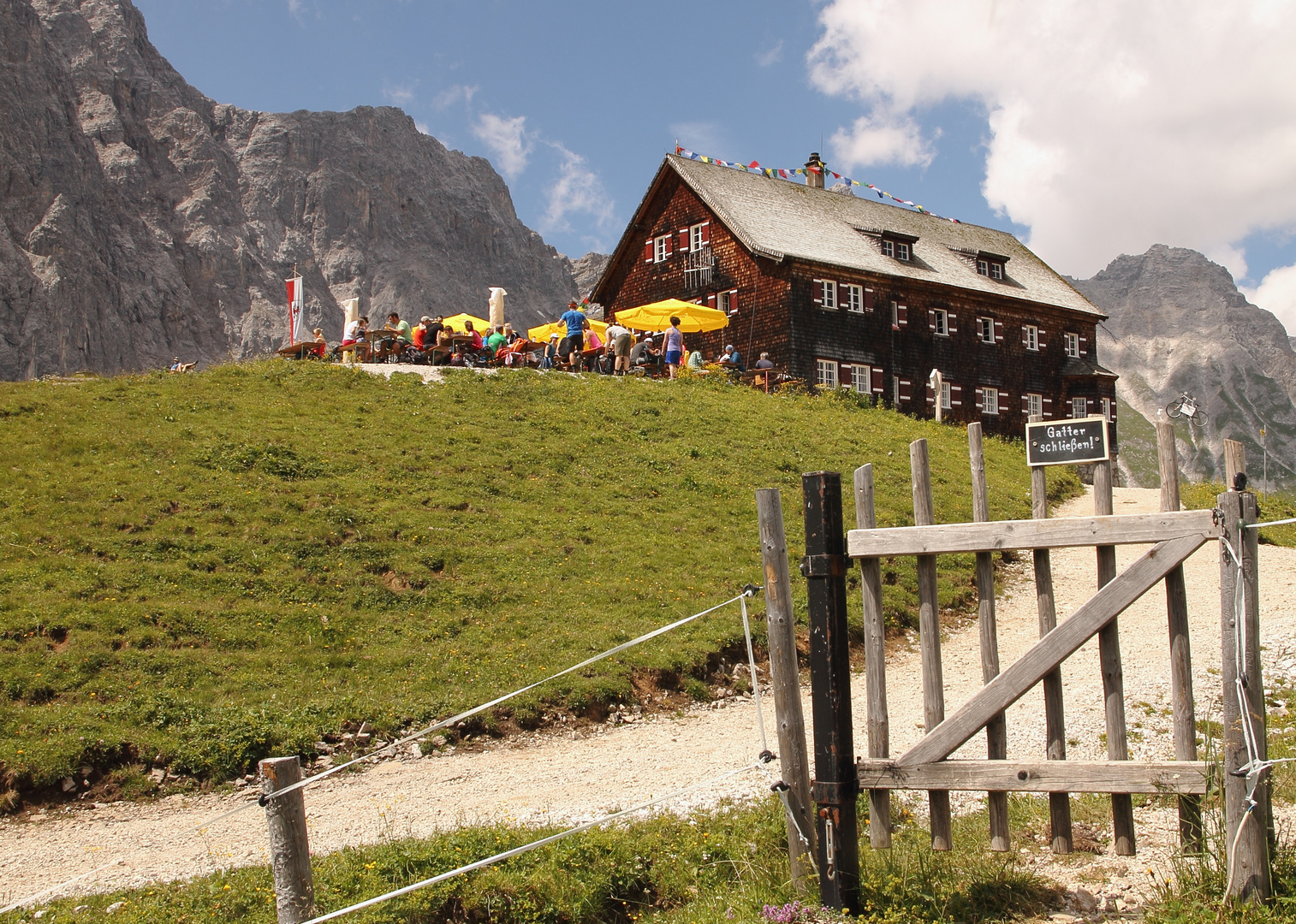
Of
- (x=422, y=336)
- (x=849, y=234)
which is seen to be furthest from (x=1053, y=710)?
(x=849, y=234)

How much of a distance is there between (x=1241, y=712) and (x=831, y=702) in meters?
2.13

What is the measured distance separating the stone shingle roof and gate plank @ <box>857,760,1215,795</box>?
1313 inches

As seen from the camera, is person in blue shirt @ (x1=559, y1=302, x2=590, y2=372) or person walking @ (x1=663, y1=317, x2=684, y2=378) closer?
person in blue shirt @ (x1=559, y1=302, x2=590, y2=372)

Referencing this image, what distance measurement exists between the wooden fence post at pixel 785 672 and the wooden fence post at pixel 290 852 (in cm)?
284

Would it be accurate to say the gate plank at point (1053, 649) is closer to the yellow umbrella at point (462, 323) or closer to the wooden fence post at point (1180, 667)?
the wooden fence post at point (1180, 667)

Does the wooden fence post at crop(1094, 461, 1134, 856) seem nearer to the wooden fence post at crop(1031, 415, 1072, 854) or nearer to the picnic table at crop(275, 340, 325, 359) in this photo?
the wooden fence post at crop(1031, 415, 1072, 854)

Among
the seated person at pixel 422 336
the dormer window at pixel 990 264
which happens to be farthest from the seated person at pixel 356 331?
the dormer window at pixel 990 264

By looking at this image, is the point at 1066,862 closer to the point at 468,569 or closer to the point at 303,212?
the point at 468,569

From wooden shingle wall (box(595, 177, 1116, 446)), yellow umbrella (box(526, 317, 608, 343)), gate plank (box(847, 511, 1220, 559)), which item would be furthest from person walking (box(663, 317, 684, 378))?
gate plank (box(847, 511, 1220, 559))

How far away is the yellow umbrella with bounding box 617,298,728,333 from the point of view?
33688mm

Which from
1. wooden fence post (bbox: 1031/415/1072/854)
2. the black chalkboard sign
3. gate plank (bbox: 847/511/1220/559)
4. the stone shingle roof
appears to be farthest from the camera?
the stone shingle roof

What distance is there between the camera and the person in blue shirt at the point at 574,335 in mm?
30328

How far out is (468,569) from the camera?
1602 cm

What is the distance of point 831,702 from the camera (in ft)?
18.5
